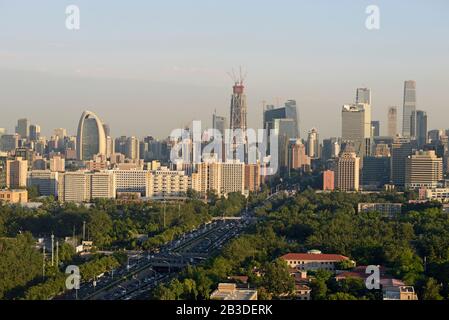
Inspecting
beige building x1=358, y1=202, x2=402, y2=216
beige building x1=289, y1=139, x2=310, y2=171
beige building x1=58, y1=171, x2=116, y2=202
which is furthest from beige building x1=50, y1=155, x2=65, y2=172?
beige building x1=358, y1=202, x2=402, y2=216

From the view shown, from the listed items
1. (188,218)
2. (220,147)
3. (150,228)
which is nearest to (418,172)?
(220,147)

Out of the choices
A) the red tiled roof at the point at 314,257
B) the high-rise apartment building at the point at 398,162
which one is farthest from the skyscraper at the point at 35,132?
the red tiled roof at the point at 314,257

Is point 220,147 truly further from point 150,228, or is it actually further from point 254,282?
point 254,282

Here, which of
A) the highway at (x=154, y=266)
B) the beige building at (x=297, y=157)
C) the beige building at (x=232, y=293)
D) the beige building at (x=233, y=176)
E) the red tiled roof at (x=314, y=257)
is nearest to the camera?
the beige building at (x=232, y=293)

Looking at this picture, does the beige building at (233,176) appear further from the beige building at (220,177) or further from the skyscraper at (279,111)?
the skyscraper at (279,111)

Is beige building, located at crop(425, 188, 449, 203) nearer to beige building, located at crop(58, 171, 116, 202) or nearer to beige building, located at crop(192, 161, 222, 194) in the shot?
beige building, located at crop(192, 161, 222, 194)

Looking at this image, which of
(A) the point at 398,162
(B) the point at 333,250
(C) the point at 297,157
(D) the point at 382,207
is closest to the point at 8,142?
(C) the point at 297,157
